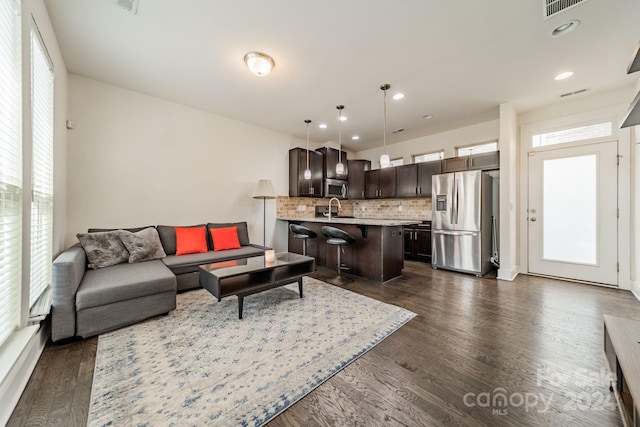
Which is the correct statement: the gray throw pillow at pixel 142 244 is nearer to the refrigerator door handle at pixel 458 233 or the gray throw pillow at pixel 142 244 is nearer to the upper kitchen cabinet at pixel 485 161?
the refrigerator door handle at pixel 458 233

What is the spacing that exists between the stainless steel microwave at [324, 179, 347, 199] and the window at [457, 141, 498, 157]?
8.69ft

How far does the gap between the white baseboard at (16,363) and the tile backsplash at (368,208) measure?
382 cm

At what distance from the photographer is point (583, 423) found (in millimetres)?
1241

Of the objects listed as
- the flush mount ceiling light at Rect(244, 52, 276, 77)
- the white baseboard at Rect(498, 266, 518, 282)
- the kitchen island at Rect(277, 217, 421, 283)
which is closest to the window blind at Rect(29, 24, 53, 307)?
the flush mount ceiling light at Rect(244, 52, 276, 77)

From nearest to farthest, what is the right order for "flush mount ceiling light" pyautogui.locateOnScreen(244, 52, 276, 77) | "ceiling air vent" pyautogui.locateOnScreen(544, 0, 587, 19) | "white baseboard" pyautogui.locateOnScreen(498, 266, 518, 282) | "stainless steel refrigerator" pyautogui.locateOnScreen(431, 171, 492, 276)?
"ceiling air vent" pyautogui.locateOnScreen(544, 0, 587, 19), "flush mount ceiling light" pyautogui.locateOnScreen(244, 52, 276, 77), "white baseboard" pyautogui.locateOnScreen(498, 266, 518, 282), "stainless steel refrigerator" pyautogui.locateOnScreen(431, 171, 492, 276)

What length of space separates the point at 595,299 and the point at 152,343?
482 centimetres

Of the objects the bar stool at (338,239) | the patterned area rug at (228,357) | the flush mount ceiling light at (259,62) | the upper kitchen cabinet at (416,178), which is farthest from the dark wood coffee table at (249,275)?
the upper kitchen cabinet at (416,178)

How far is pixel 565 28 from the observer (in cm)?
220

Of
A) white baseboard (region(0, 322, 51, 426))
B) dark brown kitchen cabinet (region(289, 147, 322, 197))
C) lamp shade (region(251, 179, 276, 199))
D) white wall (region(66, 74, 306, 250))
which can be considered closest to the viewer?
white baseboard (region(0, 322, 51, 426))

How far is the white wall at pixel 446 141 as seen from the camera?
4.65m

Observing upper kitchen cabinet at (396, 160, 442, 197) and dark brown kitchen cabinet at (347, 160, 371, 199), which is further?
dark brown kitchen cabinet at (347, 160, 371, 199)

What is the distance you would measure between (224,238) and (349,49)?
311cm

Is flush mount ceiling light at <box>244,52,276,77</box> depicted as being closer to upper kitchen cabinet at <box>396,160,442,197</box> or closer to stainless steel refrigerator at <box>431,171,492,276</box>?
stainless steel refrigerator at <box>431,171,492,276</box>

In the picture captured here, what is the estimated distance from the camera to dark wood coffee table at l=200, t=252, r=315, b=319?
233 centimetres
